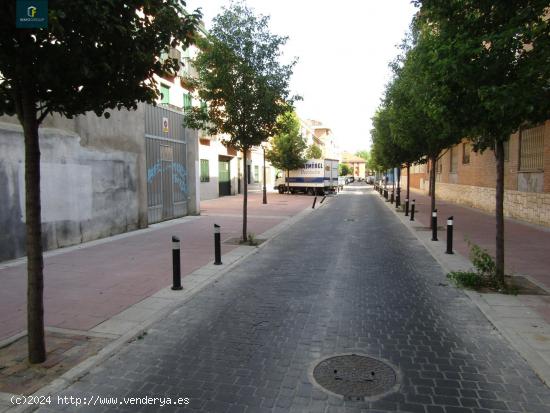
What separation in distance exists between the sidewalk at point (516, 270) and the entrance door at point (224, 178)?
20.6 meters

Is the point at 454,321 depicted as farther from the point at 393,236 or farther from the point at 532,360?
the point at 393,236

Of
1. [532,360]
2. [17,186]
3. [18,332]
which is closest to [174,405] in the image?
[18,332]

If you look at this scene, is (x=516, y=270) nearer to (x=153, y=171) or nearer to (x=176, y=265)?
(x=176, y=265)

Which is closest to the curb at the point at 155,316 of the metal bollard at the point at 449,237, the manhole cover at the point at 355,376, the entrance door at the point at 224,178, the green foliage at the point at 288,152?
the manhole cover at the point at 355,376

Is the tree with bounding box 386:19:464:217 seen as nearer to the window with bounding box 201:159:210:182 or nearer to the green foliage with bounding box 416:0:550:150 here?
the green foliage with bounding box 416:0:550:150

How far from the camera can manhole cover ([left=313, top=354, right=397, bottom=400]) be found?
3.96 m

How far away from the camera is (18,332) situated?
5371 mm

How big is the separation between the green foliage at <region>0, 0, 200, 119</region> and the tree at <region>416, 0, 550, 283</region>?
388 centimetres

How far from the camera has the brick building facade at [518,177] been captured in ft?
50.8

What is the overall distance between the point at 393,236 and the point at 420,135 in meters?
3.82

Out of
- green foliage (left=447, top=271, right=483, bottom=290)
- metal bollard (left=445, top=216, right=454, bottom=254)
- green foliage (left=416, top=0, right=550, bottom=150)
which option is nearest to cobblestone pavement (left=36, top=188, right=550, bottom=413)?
green foliage (left=447, top=271, right=483, bottom=290)

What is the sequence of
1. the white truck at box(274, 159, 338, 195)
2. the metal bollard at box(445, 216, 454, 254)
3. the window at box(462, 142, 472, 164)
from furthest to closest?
the white truck at box(274, 159, 338, 195) < the window at box(462, 142, 472, 164) < the metal bollard at box(445, 216, 454, 254)

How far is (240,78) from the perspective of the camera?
12141mm

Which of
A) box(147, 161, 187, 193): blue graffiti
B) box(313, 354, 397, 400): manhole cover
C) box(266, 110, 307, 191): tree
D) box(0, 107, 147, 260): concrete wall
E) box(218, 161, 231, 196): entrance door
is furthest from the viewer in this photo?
box(266, 110, 307, 191): tree
